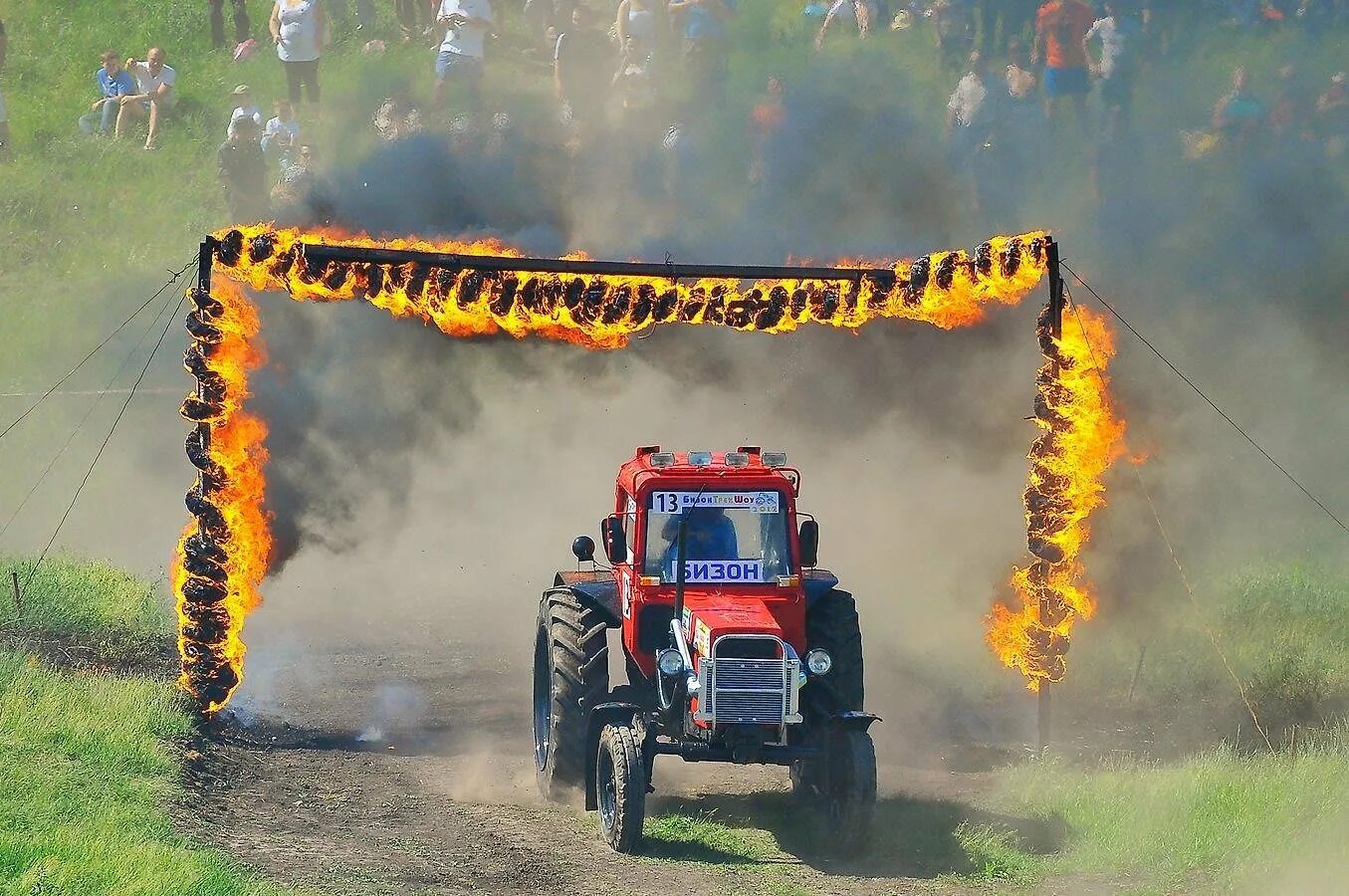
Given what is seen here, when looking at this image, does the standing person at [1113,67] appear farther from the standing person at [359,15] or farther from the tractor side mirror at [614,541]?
the tractor side mirror at [614,541]

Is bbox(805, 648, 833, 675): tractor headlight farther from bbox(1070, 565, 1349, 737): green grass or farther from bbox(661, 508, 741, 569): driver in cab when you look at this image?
bbox(1070, 565, 1349, 737): green grass

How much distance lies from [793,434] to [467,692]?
25.6ft

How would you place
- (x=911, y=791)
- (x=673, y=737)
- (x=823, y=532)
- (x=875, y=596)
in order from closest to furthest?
(x=673, y=737) < (x=911, y=791) < (x=875, y=596) < (x=823, y=532)

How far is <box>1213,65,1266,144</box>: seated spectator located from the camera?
2819 cm

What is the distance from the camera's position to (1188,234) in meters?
27.1

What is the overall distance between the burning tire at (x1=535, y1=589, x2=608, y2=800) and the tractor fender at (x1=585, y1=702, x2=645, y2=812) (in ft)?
0.29

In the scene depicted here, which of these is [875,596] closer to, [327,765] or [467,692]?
[467,692]

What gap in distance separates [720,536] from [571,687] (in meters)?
1.74

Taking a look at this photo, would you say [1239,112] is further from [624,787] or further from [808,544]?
[624,787]

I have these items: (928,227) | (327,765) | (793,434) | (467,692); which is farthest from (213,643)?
(928,227)

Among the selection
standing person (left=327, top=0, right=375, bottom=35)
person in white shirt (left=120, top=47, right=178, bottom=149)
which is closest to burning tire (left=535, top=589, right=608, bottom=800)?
standing person (left=327, top=0, right=375, bottom=35)

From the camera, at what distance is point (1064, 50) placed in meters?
27.7

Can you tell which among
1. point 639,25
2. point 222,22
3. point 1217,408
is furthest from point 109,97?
point 1217,408

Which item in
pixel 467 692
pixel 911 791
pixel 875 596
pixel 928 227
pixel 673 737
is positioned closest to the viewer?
pixel 673 737
